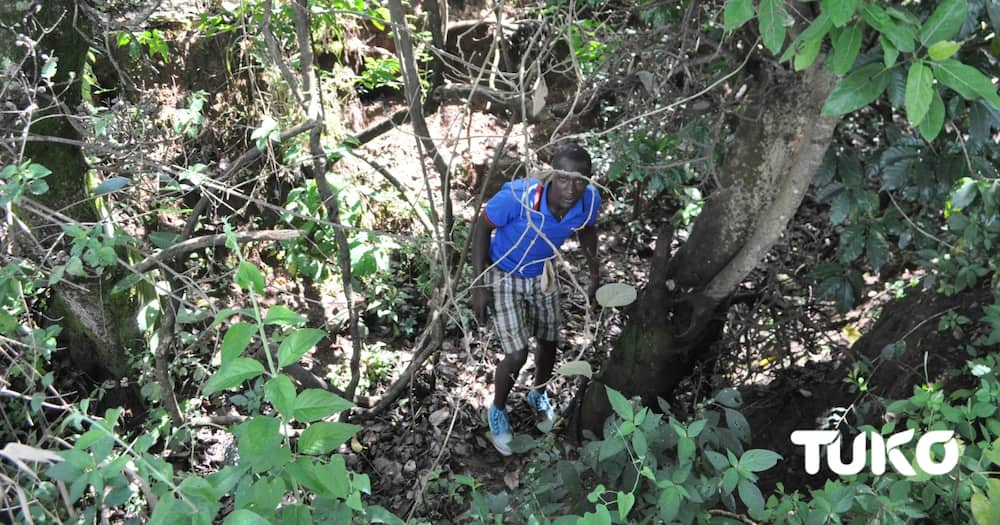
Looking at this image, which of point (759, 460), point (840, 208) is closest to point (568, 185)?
point (840, 208)

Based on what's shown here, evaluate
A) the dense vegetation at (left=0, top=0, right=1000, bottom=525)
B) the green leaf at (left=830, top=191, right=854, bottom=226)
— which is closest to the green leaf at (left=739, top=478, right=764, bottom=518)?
the dense vegetation at (left=0, top=0, right=1000, bottom=525)

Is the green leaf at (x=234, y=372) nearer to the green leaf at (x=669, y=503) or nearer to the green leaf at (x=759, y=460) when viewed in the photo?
the green leaf at (x=669, y=503)

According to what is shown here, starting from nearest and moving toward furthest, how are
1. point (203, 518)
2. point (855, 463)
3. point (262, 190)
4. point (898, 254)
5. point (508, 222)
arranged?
point (203, 518) → point (855, 463) → point (508, 222) → point (898, 254) → point (262, 190)

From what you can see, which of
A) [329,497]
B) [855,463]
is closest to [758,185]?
[855,463]

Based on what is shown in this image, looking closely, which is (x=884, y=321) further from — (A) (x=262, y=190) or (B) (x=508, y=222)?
(A) (x=262, y=190)

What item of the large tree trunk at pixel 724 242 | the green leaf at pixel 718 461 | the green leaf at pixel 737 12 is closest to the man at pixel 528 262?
the large tree trunk at pixel 724 242

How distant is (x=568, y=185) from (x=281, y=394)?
7.25 feet

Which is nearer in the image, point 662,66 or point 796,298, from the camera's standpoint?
point 662,66

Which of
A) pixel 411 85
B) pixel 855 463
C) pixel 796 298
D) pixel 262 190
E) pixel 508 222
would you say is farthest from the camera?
pixel 262 190

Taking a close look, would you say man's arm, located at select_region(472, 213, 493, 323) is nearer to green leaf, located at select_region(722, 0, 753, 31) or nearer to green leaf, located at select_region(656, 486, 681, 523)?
green leaf, located at select_region(656, 486, 681, 523)

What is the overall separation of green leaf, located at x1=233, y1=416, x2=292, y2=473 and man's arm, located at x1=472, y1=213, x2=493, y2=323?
222 centimetres

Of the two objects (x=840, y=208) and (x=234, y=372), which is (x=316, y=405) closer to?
(x=234, y=372)

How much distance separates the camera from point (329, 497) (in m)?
1.65

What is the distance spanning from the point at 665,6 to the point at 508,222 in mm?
1397
